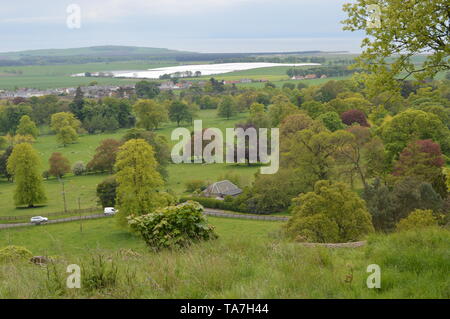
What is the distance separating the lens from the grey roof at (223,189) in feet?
168

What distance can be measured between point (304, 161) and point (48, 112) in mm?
88055

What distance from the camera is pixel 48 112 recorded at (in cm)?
11638

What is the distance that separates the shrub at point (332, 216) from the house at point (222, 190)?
23.0 m

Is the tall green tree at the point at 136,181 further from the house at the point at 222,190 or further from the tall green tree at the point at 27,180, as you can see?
the tall green tree at the point at 27,180

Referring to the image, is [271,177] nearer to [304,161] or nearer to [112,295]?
[304,161]

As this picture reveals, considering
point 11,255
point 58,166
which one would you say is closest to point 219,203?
point 58,166

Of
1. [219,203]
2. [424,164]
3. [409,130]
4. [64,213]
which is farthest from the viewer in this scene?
[409,130]

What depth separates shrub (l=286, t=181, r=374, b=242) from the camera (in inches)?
1037

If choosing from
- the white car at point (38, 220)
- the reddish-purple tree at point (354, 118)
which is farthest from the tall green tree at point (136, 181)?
the reddish-purple tree at point (354, 118)

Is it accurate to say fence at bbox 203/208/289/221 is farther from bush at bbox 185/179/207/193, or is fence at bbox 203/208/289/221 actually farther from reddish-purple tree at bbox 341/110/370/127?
reddish-purple tree at bbox 341/110/370/127

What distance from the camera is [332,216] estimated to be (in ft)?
89.3

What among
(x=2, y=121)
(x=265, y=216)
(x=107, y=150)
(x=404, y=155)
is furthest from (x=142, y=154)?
(x=2, y=121)

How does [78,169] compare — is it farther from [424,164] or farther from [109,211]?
[424,164]
